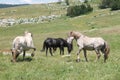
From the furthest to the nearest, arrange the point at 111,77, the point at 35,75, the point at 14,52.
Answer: the point at 14,52, the point at 35,75, the point at 111,77

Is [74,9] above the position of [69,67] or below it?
below

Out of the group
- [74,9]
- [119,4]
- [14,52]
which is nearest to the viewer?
[14,52]

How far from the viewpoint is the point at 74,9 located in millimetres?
121688

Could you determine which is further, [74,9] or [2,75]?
[74,9]

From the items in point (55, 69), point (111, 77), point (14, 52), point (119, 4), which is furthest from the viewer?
point (119, 4)

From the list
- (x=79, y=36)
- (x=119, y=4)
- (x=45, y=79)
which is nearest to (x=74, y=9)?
(x=119, y=4)

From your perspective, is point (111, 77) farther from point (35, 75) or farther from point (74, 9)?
point (74, 9)

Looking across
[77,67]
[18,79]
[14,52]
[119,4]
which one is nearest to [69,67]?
[77,67]

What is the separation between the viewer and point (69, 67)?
58.7 ft

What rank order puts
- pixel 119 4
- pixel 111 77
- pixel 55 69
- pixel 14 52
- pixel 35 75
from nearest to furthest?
pixel 111 77 < pixel 35 75 < pixel 55 69 < pixel 14 52 < pixel 119 4

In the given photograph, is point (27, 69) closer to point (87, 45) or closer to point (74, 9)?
point (87, 45)

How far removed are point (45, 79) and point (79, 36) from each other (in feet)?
25.0

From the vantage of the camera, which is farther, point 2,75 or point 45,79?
point 2,75

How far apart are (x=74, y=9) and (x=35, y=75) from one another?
10632 centimetres
